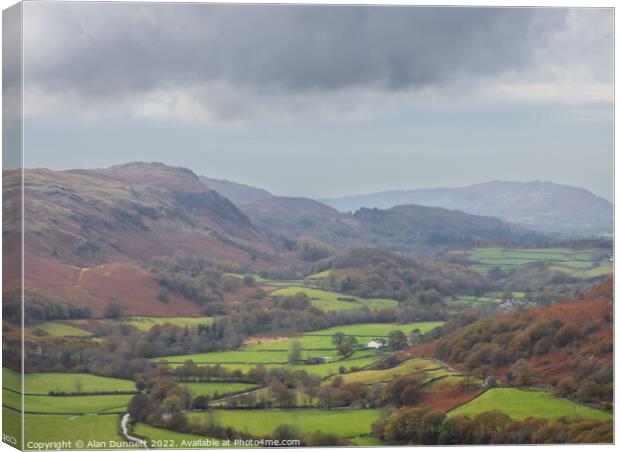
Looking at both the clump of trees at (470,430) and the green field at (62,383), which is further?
the clump of trees at (470,430)

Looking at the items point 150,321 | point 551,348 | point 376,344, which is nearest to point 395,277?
point 376,344

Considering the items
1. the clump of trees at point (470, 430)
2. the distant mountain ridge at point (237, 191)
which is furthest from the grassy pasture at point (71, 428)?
the distant mountain ridge at point (237, 191)

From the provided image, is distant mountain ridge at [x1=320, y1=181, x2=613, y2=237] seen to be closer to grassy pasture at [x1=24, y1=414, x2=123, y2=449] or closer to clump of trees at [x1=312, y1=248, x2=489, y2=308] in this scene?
clump of trees at [x1=312, y1=248, x2=489, y2=308]

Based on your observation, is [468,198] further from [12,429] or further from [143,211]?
[12,429]

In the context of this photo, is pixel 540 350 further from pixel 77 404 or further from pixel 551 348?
pixel 77 404

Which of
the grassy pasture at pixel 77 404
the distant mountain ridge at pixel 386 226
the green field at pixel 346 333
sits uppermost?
the distant mountain ridge at pixel 386 226

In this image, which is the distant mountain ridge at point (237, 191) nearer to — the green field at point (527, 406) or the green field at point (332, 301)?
the green field at point (332, 301)
